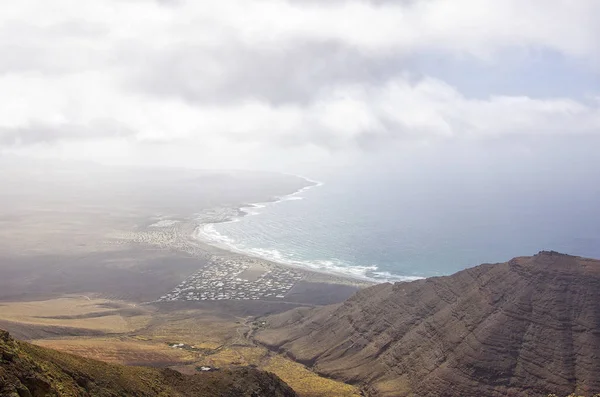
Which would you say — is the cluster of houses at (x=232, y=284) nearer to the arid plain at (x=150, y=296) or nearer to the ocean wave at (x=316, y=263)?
the arid plain at (x=150, y=296)

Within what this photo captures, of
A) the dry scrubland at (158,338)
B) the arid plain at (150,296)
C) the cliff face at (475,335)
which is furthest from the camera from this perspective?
the arid plain at (150,296)

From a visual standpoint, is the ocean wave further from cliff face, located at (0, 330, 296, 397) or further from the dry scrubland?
cliff face, located at (0, 330, 296, 397)

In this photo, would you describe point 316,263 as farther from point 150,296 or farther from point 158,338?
point 158,338

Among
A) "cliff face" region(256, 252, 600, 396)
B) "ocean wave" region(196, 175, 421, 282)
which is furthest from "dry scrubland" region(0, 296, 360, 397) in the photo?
"ocean wave" region(196, 175, 421, 282)

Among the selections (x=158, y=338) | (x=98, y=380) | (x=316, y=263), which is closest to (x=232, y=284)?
(x=316, y=263)

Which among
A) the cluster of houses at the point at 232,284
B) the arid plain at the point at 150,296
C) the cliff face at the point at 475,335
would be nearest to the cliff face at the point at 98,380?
the arid plain at the point at 150,296
